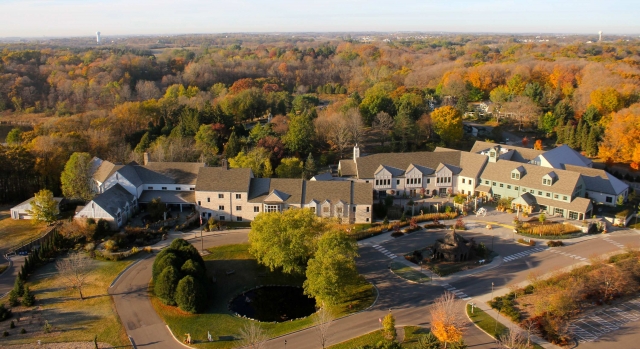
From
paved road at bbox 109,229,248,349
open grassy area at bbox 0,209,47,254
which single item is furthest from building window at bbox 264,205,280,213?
open grassy area at bbox 0,209,47,254

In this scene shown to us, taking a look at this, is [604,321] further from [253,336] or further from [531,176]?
[253,336]

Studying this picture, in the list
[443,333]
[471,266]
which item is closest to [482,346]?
[443,333]

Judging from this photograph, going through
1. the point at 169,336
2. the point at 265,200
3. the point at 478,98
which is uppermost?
the point at 478,98

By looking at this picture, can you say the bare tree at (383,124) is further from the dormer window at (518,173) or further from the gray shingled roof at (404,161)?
the dormer window at (518,173)

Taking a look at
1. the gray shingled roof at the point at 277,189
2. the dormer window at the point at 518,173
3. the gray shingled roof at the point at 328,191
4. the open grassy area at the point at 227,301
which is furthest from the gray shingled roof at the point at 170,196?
the dormer window at the point at 518,173

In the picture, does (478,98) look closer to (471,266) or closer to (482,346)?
(471,266)
